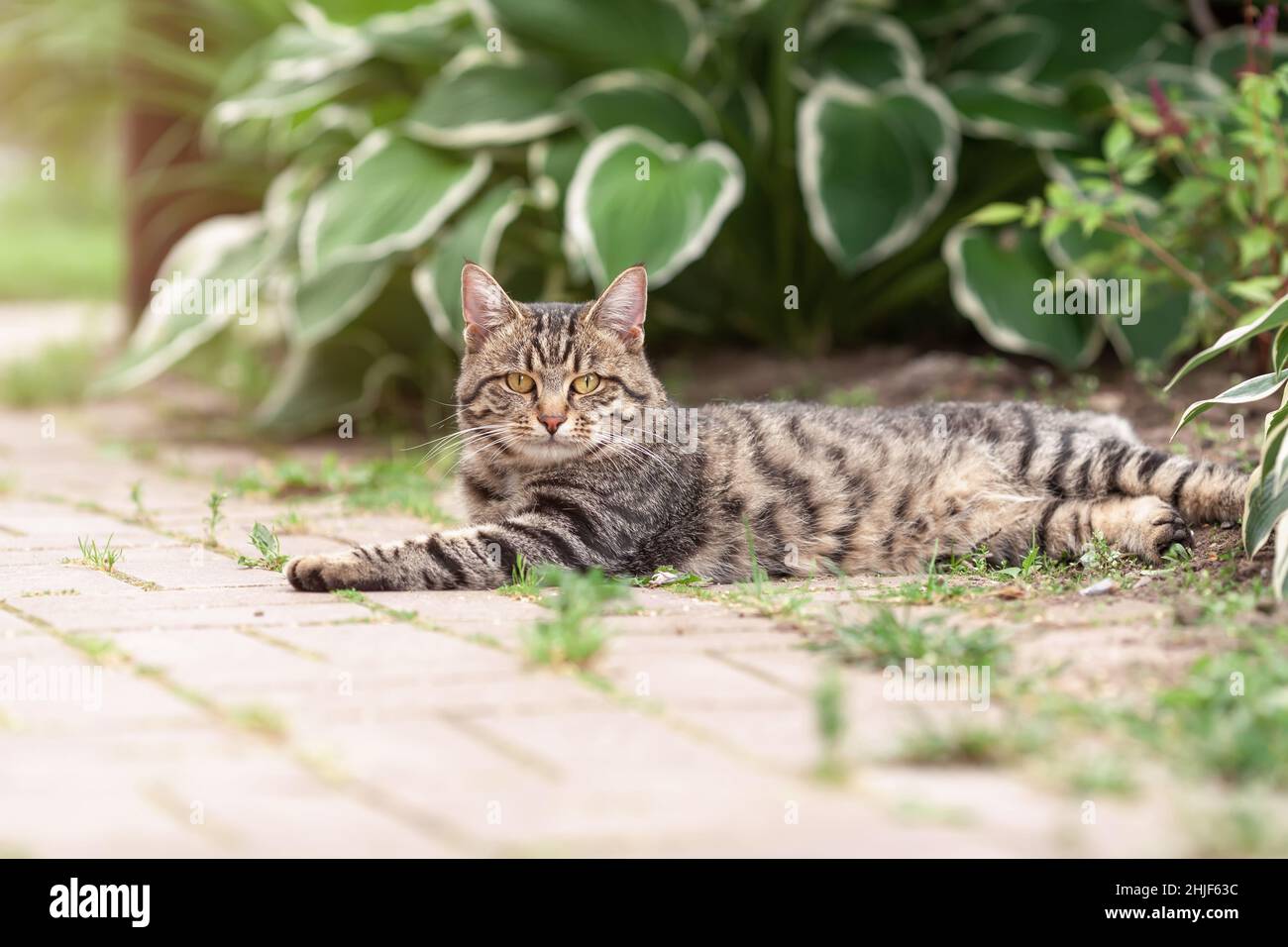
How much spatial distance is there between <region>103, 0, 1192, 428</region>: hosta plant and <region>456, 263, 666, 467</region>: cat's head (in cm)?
106

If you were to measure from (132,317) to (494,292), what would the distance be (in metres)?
4.80

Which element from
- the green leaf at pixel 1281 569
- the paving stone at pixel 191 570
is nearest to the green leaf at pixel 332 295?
the paving stone at pixel 191 570

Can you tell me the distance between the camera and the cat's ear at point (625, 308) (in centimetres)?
372

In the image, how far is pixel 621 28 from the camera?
5.54 m

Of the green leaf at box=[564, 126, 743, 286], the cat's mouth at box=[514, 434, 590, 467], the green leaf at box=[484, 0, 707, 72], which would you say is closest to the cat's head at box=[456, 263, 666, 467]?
the cat's mouth at box=[514, 434, 590, 467]

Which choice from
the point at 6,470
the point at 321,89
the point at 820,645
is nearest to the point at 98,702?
the point at 820,645

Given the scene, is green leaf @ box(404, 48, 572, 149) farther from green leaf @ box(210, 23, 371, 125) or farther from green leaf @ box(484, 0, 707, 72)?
green leaf @ box(210, 23, 371, 125)

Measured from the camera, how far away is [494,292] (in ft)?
12.5

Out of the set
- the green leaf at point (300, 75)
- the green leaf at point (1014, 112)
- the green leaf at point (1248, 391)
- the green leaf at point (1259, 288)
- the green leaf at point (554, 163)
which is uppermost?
the green leaf at point (300, 75)

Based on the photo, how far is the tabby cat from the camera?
3.52 metres

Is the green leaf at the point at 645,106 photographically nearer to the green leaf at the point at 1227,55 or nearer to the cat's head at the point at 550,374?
the cat's head at the point at 550,374

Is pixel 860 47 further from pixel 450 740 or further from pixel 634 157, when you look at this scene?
pixel 450 740

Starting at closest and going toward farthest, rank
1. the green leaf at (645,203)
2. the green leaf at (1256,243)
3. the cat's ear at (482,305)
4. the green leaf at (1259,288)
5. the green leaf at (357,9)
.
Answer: the cat's ear at (482,305) → the green leaf at (1259,288) → the green leaf at (1256,243) → the green leaf at (645,203) → the green leaf at (357,9)

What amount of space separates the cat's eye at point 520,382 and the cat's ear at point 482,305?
0.65ft
